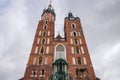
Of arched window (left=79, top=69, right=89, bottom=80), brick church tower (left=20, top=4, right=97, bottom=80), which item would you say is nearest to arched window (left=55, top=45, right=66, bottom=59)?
brick church tower (left=20, top=4, right=97, bottom=80)

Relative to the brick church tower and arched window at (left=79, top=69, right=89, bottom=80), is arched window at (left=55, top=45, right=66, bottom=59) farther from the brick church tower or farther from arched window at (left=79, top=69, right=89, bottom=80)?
arched window at (left=79, top=69, right=89, bottom=80)

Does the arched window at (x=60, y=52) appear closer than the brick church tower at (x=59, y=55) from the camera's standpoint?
No

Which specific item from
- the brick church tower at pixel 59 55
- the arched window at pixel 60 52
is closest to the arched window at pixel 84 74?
the brick church tower at pixel 59 55

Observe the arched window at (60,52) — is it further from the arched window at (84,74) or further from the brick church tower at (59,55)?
the arched window at (84,74)

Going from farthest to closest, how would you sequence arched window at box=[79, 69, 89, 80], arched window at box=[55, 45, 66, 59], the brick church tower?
arched window at box=[55, 45, 66, 59], the brick church tower, arched window at box=[79, 69, 89, 80]

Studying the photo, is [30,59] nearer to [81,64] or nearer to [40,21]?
[81,64]

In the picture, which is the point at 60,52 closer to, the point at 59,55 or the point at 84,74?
the point at 59,55

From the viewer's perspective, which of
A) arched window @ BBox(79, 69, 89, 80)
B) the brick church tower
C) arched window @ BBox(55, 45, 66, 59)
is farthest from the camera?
arched window @ BBox(55, 45, 66, 59)

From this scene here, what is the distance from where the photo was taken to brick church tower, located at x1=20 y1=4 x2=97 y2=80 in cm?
2712

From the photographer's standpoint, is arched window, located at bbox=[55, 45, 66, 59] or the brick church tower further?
arched window, located at bbox=[55, 45, 66, 59]

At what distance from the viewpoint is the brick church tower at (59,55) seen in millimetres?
27125

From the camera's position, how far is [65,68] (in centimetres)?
2741

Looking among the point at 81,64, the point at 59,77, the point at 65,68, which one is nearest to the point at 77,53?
the point at 81,64

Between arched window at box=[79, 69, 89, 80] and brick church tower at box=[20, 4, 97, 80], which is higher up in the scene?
brick church tower at box=[20, 4, 97, 80]
